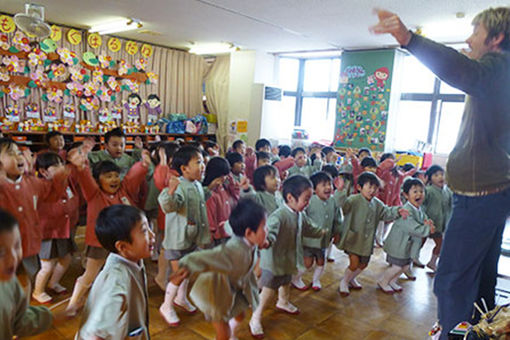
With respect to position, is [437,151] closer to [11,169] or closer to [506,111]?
[506,111]

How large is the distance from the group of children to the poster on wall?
106 inches

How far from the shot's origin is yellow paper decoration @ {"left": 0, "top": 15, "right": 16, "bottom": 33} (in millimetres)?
5344

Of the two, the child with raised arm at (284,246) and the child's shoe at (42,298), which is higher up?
the child with raised arm at (284,246)

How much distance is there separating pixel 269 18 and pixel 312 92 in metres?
3.27

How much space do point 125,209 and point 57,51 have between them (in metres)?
5.65

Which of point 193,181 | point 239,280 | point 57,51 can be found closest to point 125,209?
point 239,280

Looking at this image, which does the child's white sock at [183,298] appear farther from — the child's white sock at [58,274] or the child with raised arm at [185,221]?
the child's white sock at [58,274]

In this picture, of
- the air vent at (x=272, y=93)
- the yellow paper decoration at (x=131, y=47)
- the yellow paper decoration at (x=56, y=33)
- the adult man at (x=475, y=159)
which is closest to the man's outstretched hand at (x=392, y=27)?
the adult man at (x=475, y=159)

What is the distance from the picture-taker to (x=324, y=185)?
2904 mm

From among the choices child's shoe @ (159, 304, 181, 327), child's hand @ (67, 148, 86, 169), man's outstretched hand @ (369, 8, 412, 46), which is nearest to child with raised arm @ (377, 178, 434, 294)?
child's shoe @ (159, 304, 181, 327)

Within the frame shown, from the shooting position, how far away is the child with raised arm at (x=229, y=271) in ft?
3.92

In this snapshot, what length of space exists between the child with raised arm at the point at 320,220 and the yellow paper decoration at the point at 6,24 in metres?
5.29

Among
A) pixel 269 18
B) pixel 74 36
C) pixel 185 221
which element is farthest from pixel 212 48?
pixel 185 221

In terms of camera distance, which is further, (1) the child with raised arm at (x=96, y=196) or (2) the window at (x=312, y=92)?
(2) the window at (x=312, y=92)
